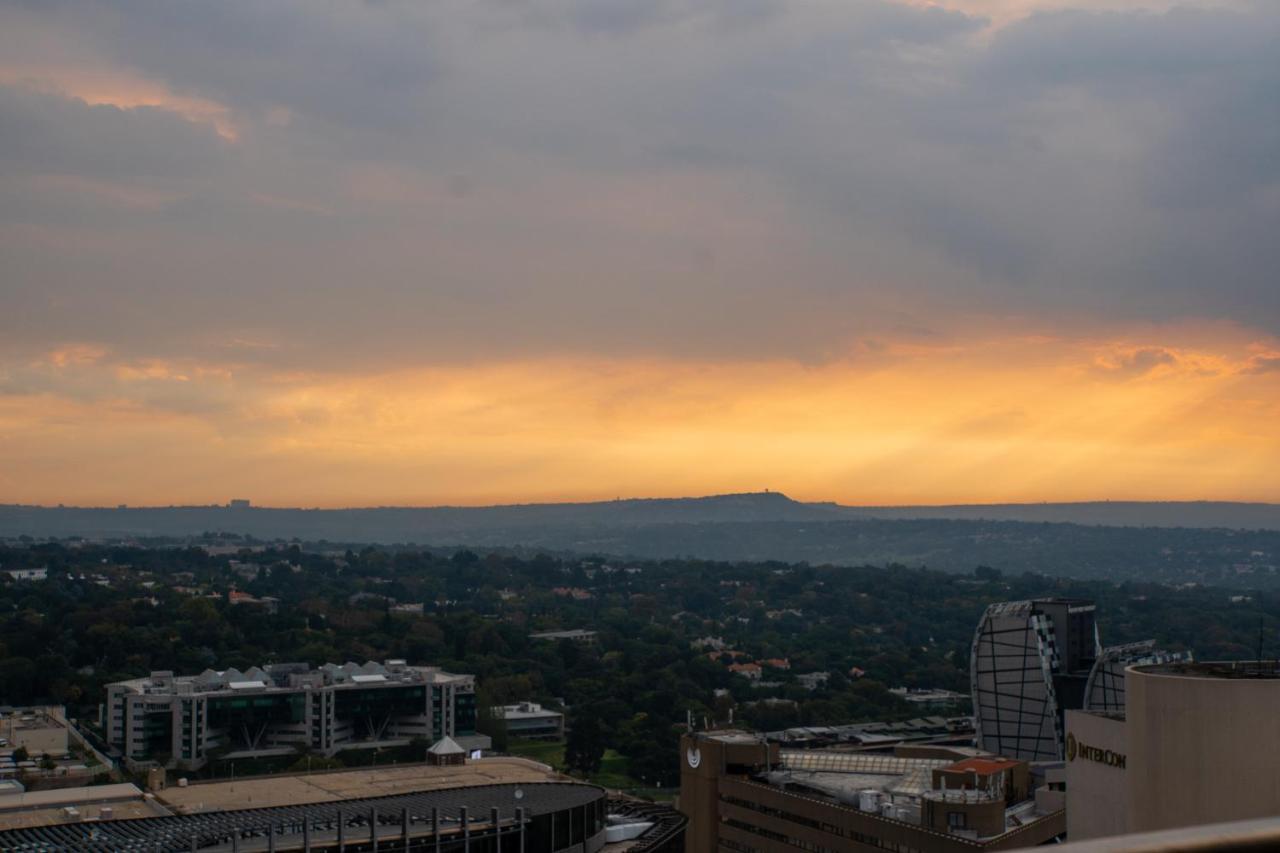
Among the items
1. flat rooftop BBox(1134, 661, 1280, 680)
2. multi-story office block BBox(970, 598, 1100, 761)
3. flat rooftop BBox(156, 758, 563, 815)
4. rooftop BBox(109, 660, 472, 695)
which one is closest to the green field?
rooftop BBox(109, 660, 472, 695)

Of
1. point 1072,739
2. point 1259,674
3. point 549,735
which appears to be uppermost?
point 1259,674

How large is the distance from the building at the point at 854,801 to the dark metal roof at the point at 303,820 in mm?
8849

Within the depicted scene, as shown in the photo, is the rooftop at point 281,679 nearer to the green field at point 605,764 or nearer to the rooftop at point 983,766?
the green field at point 605,764

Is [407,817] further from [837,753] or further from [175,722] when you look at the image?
[175,722]

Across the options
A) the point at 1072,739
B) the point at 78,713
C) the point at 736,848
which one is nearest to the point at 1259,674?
the point at 1072,739

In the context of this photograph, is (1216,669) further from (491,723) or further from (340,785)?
(491,723)

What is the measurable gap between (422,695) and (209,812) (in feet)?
169

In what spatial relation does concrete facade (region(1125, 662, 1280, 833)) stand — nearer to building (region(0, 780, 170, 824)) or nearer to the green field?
building (region(0, 780, 170, 824))

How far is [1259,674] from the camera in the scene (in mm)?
19656

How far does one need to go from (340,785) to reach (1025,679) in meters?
34.9

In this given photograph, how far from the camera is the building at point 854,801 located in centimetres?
4919

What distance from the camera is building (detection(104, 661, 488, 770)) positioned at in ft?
290

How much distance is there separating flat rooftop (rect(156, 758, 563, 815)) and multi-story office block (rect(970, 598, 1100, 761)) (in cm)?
2464

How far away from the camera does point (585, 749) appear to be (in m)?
85.7
